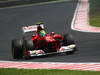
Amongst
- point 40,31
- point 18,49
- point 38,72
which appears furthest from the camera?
point 40,31

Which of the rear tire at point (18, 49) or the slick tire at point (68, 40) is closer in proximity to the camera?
the rear tire at point (18, 49)

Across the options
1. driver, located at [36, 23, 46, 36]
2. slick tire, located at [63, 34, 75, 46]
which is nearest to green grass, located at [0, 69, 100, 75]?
driver, located at [36, 23, 46, 36]

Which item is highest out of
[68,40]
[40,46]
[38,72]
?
[38,72]

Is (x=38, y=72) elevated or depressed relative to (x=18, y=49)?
elevated

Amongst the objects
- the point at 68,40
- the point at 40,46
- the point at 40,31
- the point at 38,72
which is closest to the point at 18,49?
the point at 40,46

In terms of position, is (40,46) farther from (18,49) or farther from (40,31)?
(18,49)

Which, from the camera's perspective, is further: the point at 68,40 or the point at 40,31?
the point at 40,31

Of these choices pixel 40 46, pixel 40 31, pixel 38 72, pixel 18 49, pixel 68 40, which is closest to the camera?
pixel 38 72

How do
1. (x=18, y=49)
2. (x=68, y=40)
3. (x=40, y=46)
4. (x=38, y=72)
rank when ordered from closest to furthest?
(x=38, y=72)
(x=18, y=49)
(x=40, y=46)
(x=68, y=40)

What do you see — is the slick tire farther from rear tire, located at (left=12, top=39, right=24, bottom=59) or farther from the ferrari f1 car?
rear tire, located at (left=12, top=39, right=24, bottom=59)

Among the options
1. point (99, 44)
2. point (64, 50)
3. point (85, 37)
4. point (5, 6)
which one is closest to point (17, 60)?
point (64, 50)

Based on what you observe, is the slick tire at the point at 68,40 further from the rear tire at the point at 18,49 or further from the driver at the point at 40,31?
the rear tire at the point at 18,49

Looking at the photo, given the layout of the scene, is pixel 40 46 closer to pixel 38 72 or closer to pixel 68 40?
pixel 68 40

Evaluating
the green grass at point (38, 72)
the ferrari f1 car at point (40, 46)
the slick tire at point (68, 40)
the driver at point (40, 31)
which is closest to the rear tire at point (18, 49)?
the ferrari f1 car at point (40, 46)
